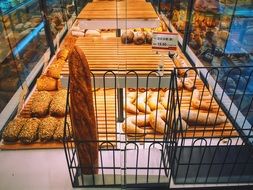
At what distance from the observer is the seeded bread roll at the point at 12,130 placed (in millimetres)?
1368

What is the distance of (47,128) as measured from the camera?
140 centimetres

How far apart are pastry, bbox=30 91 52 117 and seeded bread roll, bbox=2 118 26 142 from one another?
0.39 ft

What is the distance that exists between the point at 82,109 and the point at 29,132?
2.05ft

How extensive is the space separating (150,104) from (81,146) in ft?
2.21

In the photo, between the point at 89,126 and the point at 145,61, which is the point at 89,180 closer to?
the point at 89,126

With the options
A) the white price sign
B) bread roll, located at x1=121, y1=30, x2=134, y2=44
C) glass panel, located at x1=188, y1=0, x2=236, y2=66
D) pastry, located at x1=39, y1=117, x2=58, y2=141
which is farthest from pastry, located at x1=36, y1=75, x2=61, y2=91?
glass panel, located at x1=188, y1=0, x2=236, y2=66

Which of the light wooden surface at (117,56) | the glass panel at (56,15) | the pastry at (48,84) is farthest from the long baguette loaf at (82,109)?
the glass panel at (56,15)

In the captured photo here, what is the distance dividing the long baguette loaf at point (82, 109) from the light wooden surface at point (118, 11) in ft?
1.30

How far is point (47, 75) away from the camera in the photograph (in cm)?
190

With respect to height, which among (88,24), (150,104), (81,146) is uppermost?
(88,24)

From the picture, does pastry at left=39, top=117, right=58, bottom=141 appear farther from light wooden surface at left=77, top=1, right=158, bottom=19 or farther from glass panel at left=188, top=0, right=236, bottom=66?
glass panel at left=188, top=0, right=236, bottom=66

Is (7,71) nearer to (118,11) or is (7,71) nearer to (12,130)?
(12,130)

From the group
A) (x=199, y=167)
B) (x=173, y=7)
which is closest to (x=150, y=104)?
(x=199, y=167)

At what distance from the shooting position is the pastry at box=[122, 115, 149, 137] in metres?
1.35
